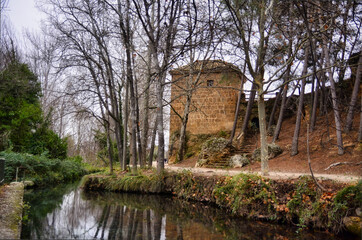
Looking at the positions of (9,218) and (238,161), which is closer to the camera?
(9,218)

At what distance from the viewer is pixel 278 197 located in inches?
273

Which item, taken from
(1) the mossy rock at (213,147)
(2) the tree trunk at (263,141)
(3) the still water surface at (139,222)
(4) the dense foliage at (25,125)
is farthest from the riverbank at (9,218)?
(1) the mossy rock at (213,147)

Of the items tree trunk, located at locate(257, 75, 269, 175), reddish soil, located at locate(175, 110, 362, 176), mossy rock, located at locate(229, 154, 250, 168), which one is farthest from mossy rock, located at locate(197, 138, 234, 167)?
tree trunk, located at locate(257, 75, 269, 175)

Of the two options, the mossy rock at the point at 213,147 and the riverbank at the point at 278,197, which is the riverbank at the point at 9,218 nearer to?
the riverbank at the point at 278,197

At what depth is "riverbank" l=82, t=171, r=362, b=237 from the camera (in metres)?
5.73

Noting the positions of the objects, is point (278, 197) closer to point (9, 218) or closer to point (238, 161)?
point (9, 218)

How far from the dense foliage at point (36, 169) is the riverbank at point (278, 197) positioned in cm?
718

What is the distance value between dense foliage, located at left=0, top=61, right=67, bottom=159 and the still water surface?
28.6ft

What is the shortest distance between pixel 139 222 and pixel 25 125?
46.7ft

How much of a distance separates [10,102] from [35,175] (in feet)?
18.7

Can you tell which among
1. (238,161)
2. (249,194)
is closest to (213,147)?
(238,161)

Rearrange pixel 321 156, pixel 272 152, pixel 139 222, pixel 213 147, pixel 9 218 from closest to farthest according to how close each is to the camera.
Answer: pixel 9 218, pixel 139 222, pixel 321 156, pixel 272 152, pixel 213 147

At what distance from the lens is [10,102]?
17125 mm

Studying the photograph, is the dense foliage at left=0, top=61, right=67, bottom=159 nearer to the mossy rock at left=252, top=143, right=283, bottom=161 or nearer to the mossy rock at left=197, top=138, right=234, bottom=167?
the mossy rock at left=197, top=138, right=234, bottom=167
